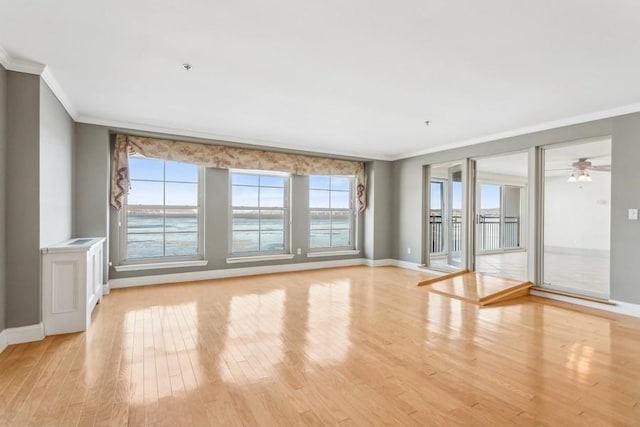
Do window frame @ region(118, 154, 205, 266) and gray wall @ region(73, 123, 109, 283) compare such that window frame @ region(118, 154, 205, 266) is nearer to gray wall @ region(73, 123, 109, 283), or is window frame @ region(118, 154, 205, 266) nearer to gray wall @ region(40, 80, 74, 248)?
gray wall @ region(73, 123, 109, 283)

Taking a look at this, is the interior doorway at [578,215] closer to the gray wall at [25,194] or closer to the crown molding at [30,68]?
the gray wall at [25,194]

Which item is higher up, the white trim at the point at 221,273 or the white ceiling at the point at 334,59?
the white ceiling at the point at 334,59

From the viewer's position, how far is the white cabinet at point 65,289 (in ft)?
9.76

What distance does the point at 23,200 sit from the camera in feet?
9.23

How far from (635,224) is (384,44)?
12.5ft

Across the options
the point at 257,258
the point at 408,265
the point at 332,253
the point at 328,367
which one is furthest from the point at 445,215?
the point at 328,367

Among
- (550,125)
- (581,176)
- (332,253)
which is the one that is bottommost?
(332,253)

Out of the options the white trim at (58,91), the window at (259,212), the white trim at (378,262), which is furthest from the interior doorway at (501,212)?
the white trim at (58,91)

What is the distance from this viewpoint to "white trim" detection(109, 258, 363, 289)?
4.92 meters

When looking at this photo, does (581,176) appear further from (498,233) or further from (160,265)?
(160,265)

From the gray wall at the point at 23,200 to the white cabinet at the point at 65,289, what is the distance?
8 cm

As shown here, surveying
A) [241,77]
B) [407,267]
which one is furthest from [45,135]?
[407,267]

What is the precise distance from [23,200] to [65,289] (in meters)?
0.91

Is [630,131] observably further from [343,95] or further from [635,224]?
[343,95]
